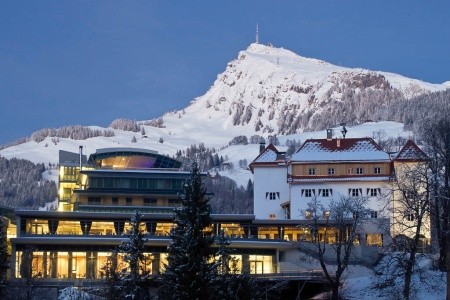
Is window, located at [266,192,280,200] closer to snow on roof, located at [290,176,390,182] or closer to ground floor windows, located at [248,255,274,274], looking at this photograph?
snow on roof, located at [290,176,390,182]

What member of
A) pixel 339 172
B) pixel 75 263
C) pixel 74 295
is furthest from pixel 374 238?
pixel 74 295

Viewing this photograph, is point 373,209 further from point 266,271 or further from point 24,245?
point 24,245

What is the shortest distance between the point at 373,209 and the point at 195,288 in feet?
183

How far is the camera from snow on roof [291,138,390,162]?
114 m

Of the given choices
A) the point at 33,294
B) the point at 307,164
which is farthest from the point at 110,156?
the point at 33,294

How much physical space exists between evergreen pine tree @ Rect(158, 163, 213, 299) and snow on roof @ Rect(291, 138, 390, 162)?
54056 mm

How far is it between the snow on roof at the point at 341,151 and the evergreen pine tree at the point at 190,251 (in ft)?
177

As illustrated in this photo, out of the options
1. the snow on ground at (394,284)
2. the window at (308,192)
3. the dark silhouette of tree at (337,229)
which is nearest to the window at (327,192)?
the window at (308,192)

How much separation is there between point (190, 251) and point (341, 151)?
58.4 m

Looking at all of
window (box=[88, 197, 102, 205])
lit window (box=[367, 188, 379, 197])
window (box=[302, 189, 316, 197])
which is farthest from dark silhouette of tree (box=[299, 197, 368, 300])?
window (box=[88, 197, 102, 205])

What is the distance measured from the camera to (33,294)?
258 ft

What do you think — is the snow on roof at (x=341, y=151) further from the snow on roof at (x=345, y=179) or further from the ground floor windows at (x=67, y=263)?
the ground floor windows at (x=67, y=263)

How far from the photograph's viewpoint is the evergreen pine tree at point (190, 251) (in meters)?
59.7

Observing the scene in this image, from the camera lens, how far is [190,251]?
6047 cm
